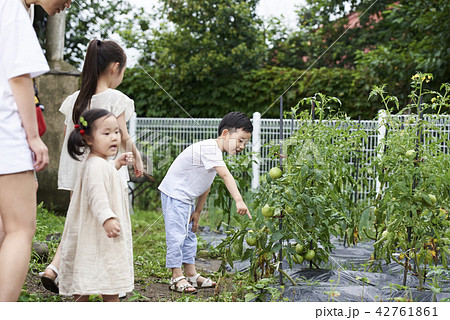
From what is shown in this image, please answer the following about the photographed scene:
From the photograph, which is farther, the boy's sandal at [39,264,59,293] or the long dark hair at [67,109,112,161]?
the boy's sandal at [39,264,59,293]

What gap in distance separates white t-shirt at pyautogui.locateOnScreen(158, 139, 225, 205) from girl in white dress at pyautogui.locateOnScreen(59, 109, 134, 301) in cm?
56

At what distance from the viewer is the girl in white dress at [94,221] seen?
1.40 metres

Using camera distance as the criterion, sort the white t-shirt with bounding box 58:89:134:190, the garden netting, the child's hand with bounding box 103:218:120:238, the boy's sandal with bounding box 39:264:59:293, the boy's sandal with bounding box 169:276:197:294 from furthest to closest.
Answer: the boy's sandal with bounding box 169:276:197:294 < the garden netting < the boy's sandal with bounding box 39:264:59:293 < the white t-shirt with bounding box 58:89:134:190 < the child's hand with bounding box 103:218:120:238

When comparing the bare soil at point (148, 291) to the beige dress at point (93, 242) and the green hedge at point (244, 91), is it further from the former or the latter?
the green hedge at point (244, 91)

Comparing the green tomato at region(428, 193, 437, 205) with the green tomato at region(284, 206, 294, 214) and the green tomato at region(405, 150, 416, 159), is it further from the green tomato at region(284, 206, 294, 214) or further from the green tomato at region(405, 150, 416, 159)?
the green tomato at region(284, 206, 294, 214)

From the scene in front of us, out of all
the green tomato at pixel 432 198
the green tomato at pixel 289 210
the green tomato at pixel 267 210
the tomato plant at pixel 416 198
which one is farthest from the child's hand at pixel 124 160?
the green tomato at pixel 432 198

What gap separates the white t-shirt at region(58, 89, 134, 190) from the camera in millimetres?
1498

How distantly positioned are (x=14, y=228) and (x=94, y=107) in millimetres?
431

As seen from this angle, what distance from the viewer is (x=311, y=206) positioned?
1.98 m

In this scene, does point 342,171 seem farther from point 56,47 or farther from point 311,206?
point 56,47

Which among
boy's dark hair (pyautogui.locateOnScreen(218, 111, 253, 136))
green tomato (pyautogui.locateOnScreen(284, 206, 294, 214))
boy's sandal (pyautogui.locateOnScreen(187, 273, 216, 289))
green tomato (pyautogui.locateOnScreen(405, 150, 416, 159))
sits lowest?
boy's sandal (pyautogui.locateOnScreen(187, 273, 216, 289))

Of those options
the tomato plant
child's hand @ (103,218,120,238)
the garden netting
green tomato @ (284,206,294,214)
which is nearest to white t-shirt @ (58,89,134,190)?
child's hand @ (103,218,120,238)

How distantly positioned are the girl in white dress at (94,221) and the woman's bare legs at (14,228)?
0.15 meters
